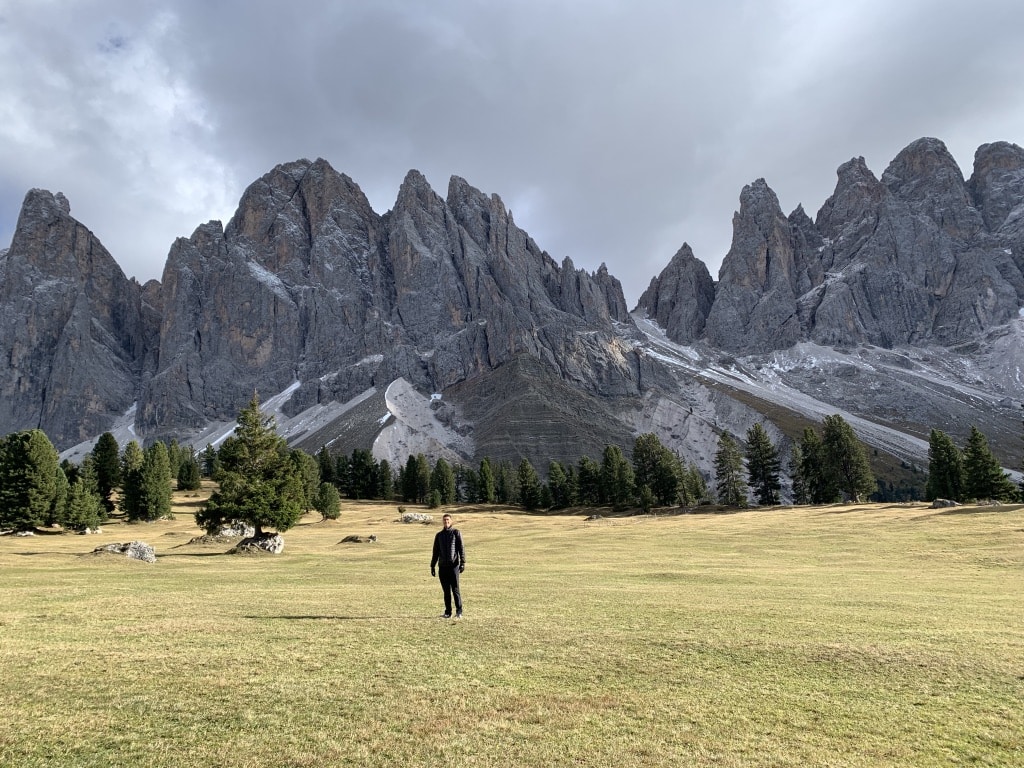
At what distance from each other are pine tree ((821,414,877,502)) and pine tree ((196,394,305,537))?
264 ft

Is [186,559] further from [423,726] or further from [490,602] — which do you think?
[423,726]

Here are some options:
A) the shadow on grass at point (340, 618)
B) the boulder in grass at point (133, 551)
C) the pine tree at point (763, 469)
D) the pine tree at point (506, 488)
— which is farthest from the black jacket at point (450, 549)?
the pine tree at point (506, 488)

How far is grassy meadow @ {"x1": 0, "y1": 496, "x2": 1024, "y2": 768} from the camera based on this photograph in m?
7.23

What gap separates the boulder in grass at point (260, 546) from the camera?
3872 cm

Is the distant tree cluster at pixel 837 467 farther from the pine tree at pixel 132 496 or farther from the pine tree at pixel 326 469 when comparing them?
the pine tree at pixel 326 469

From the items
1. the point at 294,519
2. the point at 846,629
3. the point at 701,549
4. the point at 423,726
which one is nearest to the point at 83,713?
the point at 423,726

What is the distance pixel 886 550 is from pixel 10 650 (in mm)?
41475

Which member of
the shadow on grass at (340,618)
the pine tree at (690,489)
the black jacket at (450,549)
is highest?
the black jacket at (450,549)

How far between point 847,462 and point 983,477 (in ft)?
64.4

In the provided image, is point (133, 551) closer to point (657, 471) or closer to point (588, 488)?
point (657, 471)

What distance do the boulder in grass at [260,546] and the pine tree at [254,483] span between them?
69cm

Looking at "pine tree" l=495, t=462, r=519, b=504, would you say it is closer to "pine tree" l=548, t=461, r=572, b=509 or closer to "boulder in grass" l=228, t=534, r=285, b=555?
"pine tree" l=548, t=461, r=572, b=509

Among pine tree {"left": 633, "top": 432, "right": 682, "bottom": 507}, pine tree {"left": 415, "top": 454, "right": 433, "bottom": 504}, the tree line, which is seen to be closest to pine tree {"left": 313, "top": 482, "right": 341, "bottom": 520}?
the tree line

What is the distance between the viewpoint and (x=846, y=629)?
1398cm
